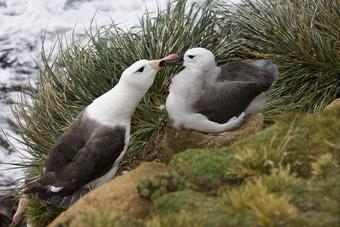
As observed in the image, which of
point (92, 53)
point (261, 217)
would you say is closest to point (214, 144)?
point (261, 217)

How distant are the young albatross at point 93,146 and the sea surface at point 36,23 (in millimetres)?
5601

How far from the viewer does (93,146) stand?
3.98m

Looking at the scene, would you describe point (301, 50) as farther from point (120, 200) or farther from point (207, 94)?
point (120, 200)

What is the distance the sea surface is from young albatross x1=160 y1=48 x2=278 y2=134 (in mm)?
5934

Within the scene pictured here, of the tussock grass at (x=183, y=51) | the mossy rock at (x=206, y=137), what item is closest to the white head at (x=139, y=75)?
the mossy rock at (x=206, y=137)

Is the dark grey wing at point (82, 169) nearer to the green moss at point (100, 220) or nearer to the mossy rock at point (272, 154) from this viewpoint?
the mossy rock at point (272, 154)

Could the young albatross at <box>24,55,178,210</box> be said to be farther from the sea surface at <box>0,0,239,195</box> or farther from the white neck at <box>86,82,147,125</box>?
the sea surface at <box>0,0,239,195</box>

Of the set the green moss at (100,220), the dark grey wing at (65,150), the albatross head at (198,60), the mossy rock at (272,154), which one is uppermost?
the albatross head at (198,60)

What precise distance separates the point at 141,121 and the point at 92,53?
151 centimetres

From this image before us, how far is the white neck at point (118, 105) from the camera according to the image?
4.12 metres

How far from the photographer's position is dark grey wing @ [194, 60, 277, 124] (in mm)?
4184

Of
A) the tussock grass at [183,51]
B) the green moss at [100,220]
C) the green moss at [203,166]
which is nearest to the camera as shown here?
the green moss at [100,220]

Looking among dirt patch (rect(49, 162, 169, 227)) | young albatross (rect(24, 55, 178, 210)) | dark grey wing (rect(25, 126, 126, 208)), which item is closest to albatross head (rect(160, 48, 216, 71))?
young albatross (rect(24, 55, 178, 210))

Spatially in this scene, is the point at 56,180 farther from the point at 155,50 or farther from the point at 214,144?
the point at 155,50
